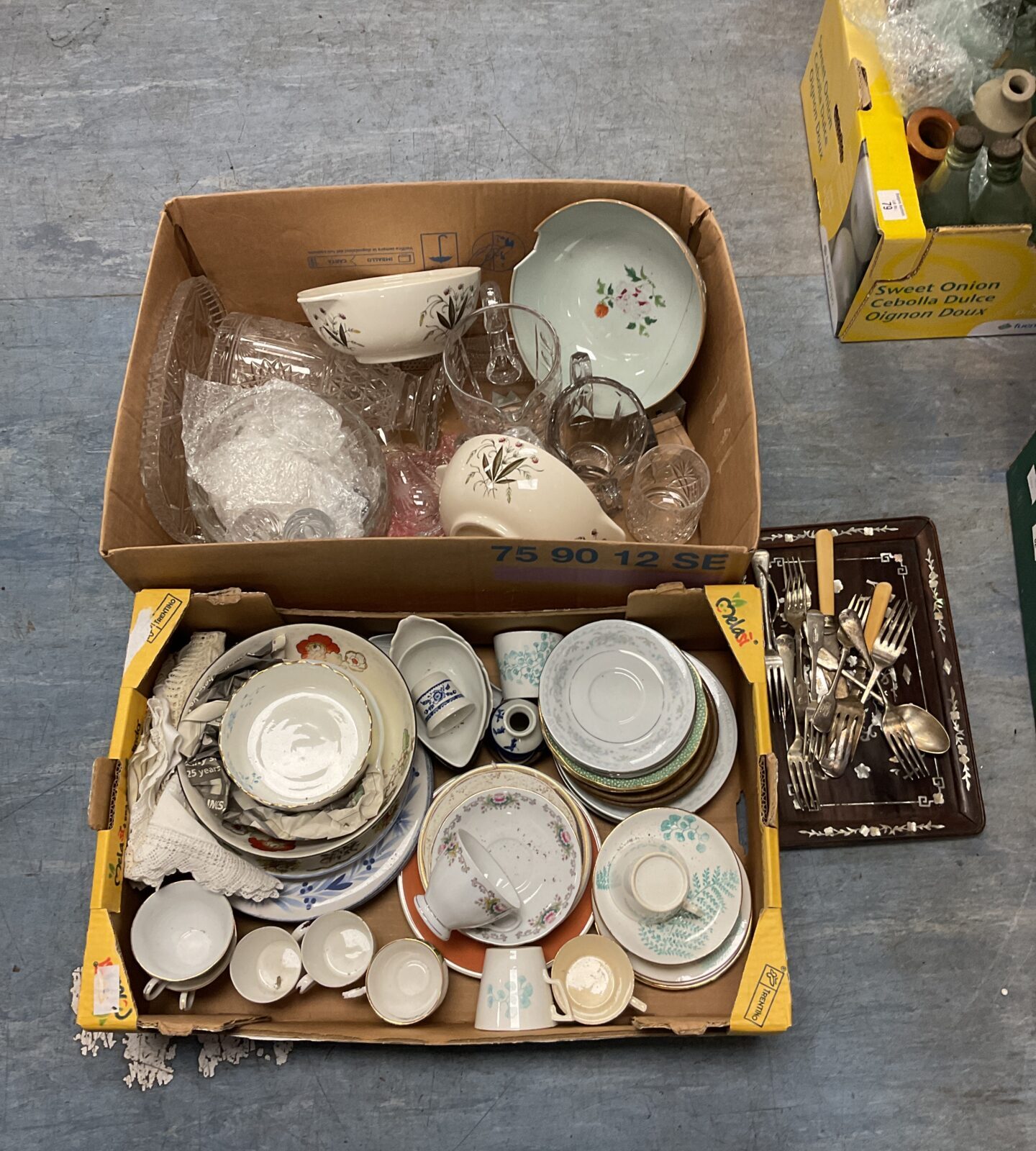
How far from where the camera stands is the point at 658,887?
85cm

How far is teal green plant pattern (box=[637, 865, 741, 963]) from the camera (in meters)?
0.86

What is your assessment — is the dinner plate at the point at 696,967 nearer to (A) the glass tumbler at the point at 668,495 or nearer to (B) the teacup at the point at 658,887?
(B) the teacup at the point at 658,887

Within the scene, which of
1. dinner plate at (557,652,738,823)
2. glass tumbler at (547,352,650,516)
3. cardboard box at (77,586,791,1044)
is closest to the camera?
cardboard box at (77,586,791,1044)

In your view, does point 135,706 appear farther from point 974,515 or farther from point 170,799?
point 974,515

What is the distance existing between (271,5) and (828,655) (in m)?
1.21

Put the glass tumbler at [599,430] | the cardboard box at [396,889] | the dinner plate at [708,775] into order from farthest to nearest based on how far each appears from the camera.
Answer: the glass tumbler at [599,430]
the dinner plate at [708,775]
the cardboard box at [396,889]

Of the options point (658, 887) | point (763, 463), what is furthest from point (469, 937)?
point (763, 463)

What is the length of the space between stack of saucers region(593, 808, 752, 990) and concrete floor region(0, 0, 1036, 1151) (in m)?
0.14

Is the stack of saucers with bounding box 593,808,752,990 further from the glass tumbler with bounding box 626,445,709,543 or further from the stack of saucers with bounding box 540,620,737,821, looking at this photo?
the glass tumbler with bounding box 626,445,709,543

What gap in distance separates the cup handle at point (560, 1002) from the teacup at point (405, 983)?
0.09 metres

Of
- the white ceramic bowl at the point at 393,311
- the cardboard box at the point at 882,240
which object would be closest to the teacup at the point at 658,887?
the white ceramic bowl at the point at 393,311

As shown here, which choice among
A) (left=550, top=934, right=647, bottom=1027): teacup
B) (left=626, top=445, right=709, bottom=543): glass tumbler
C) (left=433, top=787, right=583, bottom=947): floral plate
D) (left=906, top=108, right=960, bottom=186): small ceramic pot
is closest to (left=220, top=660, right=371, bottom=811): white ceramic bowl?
(left=433, top=787, right=583, bottom=947): floral plate

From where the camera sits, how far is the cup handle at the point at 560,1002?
2.71ft

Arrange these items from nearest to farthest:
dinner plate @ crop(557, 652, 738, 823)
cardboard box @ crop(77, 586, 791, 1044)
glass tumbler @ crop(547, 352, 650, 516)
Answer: cardboard box @ crop(77, 586, 791, 1044) < dinner plate @ crop(557, 652, 738, 823) < glass tumbler @ crop(547, 352, 650, 516)
